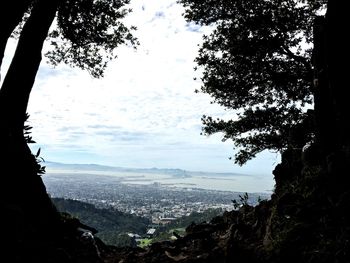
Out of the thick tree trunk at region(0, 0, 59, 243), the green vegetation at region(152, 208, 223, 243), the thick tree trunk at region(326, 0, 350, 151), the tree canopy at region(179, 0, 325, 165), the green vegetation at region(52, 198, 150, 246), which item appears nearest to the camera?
the thick tree trunk at region(0, 0, 59, 243)

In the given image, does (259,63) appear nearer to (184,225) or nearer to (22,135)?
(22,135)

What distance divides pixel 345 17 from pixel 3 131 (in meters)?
6.57

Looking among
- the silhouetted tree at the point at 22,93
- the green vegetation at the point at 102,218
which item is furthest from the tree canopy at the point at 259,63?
the green vegetation at the point at 102,218

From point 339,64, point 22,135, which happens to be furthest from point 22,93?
point 339,64

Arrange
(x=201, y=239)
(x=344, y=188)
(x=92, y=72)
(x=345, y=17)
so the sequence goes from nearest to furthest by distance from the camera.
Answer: (x=344, y=188)
(x=345, y=17)
(x=201, y=239)
(x=92, y=72)

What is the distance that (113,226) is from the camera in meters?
66.2

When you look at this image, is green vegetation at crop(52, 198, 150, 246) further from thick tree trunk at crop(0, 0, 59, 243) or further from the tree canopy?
thick tree trunk at crop(0, 0, 59, 243)

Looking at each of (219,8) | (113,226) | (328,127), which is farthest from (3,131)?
(113,226)

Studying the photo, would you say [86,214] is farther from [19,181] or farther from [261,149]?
[19,181]

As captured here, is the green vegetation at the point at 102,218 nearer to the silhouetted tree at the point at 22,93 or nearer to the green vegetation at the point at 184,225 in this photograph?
the green vegetation at the point at 184,225

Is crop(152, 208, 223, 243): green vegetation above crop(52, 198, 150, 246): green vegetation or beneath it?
above

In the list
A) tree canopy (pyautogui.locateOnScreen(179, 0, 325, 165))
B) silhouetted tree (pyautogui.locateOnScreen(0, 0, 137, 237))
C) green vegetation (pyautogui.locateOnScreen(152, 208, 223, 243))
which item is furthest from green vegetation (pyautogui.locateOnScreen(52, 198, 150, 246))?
silhouetted tree (pyautogui.locateOnScreen(0, 0, 137, 237))

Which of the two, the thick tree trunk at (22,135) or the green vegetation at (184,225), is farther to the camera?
the green vegetation at (184,225)

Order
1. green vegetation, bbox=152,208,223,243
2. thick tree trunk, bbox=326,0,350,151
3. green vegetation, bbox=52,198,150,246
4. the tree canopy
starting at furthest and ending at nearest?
green vegetation, bbox=52,198,150,246 < green vegetation, bbox=152,208,223,243 < the tree canopy < thick tree trunk, bbox=326,0,350,151
